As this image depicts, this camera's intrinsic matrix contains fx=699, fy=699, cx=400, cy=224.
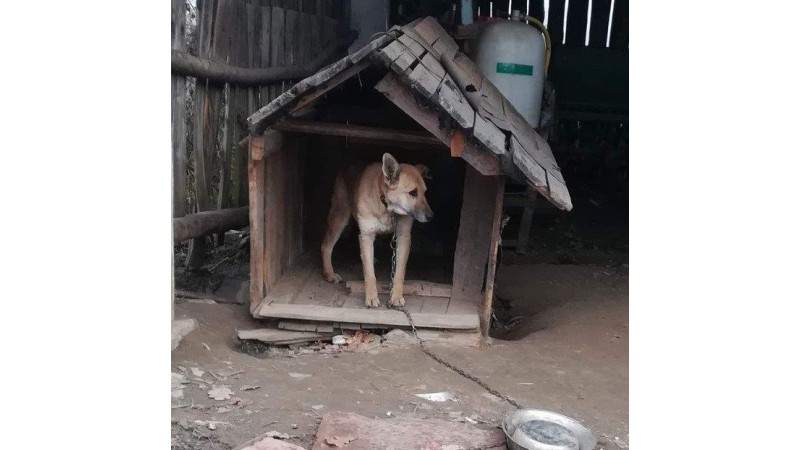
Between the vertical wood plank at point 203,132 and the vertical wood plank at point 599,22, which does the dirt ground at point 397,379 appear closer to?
the vertical wood plank at point 203,132

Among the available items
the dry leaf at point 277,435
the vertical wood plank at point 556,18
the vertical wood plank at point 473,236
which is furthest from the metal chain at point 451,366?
the vertical wood plank at point 556,18

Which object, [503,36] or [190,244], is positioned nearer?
[190,244]

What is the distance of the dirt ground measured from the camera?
3736 mm

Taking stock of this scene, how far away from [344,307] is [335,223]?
0.91 meters

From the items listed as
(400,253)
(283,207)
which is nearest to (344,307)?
(400,253)

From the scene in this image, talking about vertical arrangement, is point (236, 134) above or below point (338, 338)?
above

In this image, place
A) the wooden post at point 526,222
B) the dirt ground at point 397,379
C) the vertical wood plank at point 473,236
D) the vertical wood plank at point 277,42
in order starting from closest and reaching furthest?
1. the dirt ground at point 397,379
2. the vertical wood plank at point 473,236
3. the vertical wood plank at point 277,42
4. the wooden post at point 526,222

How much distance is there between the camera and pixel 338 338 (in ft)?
17.0

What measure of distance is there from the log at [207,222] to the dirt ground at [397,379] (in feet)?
2.08

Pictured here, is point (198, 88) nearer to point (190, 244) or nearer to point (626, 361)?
point (190, 244)

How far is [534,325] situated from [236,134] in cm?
329

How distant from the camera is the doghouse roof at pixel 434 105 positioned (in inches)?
179

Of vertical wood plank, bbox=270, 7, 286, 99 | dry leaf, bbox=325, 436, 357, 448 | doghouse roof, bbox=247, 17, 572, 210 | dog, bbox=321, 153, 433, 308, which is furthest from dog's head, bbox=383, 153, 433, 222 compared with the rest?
vertical wood plank, bbox=270, 7, 286, 99

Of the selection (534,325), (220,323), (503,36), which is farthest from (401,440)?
(503,36)
